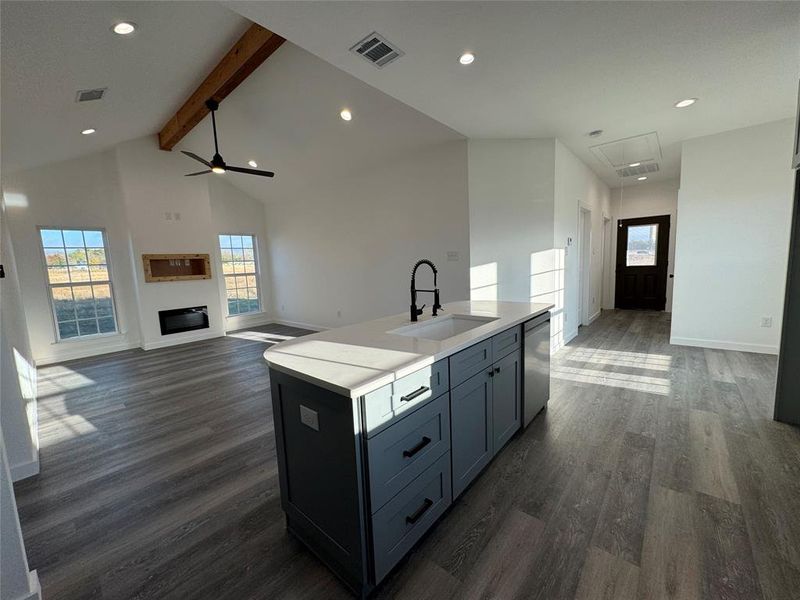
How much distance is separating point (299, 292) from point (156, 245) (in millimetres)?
2611

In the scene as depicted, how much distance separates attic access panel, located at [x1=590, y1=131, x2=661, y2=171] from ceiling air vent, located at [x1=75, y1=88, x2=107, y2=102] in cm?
567

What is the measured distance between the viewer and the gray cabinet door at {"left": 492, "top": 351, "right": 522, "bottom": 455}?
208cm

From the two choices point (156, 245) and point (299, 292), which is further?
point (299, 292)

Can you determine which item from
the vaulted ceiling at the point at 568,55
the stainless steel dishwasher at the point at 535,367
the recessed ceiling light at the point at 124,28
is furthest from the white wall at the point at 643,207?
the recessed ceiling light at the point at 124,28

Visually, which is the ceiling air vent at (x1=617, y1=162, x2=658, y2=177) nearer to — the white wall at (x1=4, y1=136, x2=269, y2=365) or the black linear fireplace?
the white wall at (x1=4, y1=136, x2=269, y2=365)

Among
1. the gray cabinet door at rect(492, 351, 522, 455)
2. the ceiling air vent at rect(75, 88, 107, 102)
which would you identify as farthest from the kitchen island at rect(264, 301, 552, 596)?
the ceiling air vent at rect(75, 88, 107, 102)

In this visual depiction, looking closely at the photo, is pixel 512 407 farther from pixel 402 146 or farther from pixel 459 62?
pixel 402 146

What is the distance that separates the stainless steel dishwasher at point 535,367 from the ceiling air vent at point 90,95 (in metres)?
4.49

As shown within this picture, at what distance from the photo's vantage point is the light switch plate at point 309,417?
4.44 ft

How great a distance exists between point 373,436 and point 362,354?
1.32ft

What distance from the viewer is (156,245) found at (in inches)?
227

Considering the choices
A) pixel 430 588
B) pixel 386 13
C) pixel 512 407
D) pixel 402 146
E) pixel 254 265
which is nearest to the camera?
pixel 430 588

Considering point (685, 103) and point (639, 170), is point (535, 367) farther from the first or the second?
point (639, 170)

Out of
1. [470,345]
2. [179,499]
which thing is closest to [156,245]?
[179,499]
